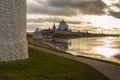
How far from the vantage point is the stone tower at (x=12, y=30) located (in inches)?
806

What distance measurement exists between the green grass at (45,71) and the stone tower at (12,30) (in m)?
0.62

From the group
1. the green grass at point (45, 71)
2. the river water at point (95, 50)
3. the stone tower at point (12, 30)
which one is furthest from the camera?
the river water at point (95, 50)

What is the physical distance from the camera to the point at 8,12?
21.0 meters

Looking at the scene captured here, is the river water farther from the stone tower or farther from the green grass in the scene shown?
the stone tower

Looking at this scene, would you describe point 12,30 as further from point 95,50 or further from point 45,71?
point 95,50

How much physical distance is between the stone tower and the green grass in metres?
0.62

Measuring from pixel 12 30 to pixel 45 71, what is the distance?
335 centimetres

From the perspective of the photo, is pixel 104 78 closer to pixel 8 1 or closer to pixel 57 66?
pixel 57 66

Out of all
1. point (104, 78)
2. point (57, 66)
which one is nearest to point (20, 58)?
point (57, 66)

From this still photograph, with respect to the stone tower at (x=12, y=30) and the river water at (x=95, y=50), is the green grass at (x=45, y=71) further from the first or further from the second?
the river water at (x=95, y=50)

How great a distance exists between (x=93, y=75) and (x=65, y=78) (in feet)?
10.1

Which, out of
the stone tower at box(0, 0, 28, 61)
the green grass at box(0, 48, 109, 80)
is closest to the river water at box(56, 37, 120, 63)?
the green grass at box(0, 48, 109, 80)

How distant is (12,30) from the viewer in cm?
2175

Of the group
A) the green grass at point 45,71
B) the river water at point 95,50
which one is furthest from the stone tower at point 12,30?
the river water at point 95,50
